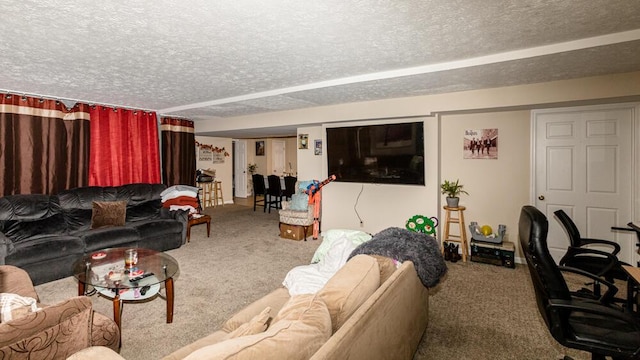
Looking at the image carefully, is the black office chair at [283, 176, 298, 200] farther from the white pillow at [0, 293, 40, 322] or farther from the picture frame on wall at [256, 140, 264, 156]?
the white pillow at [0, 293, 40, 322]

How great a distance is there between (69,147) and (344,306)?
5.39 metres

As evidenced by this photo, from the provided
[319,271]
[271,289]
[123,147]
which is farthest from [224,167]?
[319,271]

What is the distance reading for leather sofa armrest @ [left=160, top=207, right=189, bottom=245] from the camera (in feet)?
15.5

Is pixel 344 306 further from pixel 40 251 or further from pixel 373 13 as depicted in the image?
pixel 40 251

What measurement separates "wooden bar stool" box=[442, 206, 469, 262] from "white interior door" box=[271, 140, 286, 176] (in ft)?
22.3

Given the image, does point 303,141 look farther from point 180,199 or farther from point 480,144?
point 480,144

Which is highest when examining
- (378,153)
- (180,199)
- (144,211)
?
(378,153)

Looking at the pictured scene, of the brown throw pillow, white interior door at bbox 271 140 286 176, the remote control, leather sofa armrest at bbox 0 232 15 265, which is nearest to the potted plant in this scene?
the remote control

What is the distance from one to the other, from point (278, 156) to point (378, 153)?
612 centimetres

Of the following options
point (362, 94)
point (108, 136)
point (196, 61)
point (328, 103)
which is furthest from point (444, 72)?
point (108, 136)

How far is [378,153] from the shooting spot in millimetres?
4684

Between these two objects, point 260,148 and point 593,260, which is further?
point 260,148

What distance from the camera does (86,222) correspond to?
414cm

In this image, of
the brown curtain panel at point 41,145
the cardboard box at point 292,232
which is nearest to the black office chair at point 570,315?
the cardboard box at point 292,232
